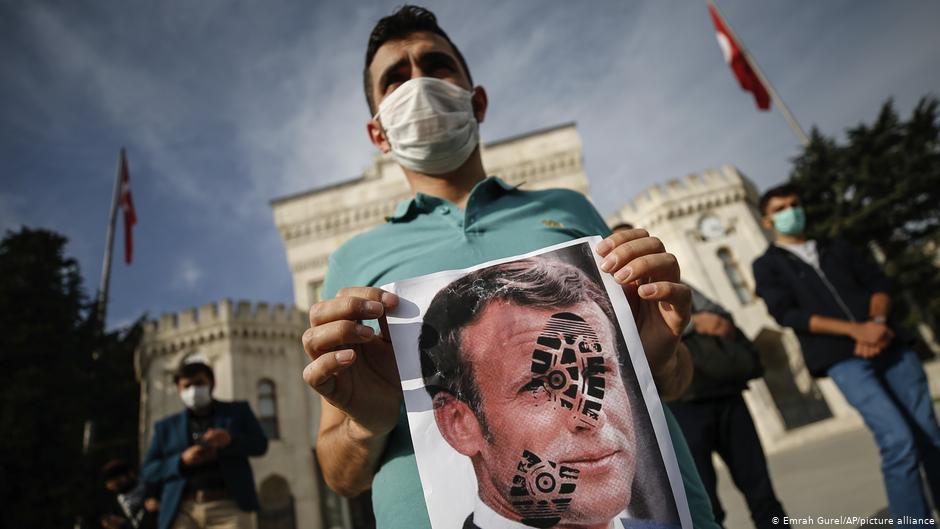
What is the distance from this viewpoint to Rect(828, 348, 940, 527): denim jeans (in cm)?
241

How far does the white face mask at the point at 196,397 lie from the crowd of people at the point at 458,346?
0.4 inches

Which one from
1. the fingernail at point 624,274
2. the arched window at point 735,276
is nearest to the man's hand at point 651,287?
the fingernail at point 624,274

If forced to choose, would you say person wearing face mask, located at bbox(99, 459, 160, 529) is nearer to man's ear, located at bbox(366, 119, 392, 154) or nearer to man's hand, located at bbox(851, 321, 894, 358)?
man's ear, located at bbox(366, 119, 392, 154)

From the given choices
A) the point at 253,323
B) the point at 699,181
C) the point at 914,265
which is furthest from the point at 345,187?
the point at 914,265

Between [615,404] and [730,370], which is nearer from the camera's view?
[615,404]

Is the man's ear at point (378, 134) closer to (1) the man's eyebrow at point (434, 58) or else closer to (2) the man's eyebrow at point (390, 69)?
(2) the man's eyebrow at point (390, 69)

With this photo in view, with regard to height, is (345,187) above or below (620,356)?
above

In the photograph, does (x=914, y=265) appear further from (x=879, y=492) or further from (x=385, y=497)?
(x=385, y=497)

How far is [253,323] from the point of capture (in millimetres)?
17594

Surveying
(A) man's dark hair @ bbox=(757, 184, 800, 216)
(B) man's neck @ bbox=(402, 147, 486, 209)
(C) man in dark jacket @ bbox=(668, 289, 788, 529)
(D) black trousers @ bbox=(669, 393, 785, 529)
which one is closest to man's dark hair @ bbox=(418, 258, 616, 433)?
(B) man's neck @ bbox=(402, 147, 486, 209)

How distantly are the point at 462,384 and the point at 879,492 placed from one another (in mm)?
4546

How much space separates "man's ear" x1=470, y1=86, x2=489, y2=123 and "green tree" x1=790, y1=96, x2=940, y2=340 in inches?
819

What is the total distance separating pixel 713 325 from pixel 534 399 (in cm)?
272

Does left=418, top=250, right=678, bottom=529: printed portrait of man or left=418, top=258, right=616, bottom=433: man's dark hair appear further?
left=418, top=258, right=616, bottom=433: man's dark hair
